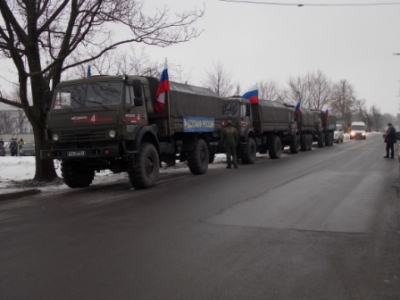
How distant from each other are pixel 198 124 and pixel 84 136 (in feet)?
16.1

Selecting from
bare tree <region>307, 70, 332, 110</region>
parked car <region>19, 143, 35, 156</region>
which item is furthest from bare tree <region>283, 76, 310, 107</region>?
parked car <region>19, 143, 35, 156</region>

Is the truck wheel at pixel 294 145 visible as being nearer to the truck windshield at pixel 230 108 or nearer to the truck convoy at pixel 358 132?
the truck windshield at pixel 230 108

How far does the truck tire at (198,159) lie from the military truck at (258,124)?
2679 millimetres

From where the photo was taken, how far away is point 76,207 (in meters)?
8.72

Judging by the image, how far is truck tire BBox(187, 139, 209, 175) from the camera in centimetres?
1453

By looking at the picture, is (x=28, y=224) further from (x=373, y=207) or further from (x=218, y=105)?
(x=218, y=105)

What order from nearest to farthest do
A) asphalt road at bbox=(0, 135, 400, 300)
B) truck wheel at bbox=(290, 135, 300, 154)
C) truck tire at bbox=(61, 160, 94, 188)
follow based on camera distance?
asphalt road at bbox=(0, 135, 400, 300) → truck tire at bbox=(61, 160, 94, 188) → truck wheel at bbox=(290, 135, 300, 154)

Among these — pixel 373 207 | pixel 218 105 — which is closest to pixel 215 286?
pixel 373 207

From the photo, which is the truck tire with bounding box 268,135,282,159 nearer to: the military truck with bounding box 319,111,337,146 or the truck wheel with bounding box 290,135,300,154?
the truck wheel with bounding box 290,135,300,154

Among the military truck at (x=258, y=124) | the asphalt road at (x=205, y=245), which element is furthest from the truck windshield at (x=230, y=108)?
the asphalt road at (x=205, y=245)

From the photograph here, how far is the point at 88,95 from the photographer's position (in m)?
11.0

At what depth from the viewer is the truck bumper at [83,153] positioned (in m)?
10.3

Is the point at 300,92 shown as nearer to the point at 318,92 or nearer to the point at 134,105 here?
the point at 318,92

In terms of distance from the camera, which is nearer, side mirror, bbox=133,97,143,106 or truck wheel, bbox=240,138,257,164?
side mirror, bbox=133,97,143,106
